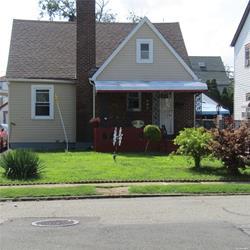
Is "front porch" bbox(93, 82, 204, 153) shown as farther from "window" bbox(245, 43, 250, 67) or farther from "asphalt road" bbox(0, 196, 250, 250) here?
"asphalt road" bbox(0, 196, 250, 250)

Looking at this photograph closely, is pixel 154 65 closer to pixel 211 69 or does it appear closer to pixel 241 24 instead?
pixel 241 24

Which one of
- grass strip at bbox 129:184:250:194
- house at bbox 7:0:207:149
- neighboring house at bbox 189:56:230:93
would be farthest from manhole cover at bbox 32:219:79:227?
neighboring house at bbox 189:56:230:93

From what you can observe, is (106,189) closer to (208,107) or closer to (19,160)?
(19,160)

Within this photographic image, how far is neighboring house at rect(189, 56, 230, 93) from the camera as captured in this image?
80.2 meters

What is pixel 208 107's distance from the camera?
50.5 meters

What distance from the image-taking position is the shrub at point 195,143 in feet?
58.5

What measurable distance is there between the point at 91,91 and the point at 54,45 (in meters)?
4.41

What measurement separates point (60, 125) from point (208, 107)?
957 inches

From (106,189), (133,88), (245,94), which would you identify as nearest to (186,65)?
(133,88)

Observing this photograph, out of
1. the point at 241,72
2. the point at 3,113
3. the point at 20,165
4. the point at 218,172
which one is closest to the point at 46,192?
the point at 20,165

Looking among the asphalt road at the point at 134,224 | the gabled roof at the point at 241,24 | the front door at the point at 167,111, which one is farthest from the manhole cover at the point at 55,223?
the gabled roof at the point at 241,24

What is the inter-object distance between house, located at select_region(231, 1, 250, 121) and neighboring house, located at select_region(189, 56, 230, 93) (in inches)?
1668

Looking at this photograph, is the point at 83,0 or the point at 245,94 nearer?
the point at 83,0

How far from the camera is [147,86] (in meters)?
26.9
